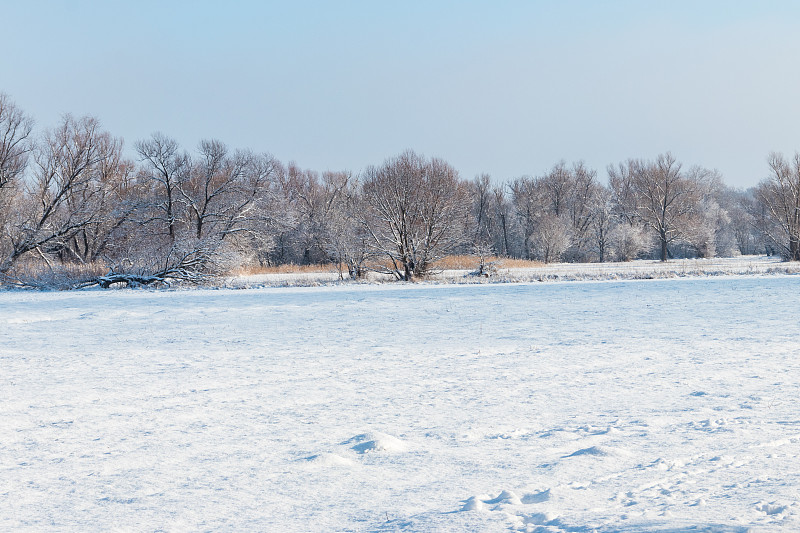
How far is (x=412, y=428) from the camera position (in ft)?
20.5

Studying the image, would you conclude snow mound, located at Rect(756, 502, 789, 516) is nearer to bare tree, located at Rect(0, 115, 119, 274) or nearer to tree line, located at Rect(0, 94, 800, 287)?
tree line, located at Rect(0, 94, 800, 287)

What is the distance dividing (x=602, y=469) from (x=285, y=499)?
2420mm

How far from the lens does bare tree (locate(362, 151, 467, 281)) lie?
31.5 meters

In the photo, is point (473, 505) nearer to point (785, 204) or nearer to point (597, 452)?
point (597, 452)

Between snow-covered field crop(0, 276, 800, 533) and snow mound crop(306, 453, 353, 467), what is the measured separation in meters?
0.02

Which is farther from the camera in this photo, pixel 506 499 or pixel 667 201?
pixel 667 201

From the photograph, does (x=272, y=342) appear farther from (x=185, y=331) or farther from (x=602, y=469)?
(x=602, y=469)

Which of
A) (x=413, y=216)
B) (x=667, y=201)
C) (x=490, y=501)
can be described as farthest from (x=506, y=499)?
(x=667, y=201)

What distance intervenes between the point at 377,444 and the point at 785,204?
178 feet

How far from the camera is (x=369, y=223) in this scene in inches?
1264

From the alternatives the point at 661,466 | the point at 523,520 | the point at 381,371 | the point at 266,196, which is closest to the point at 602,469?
the point at 661,466

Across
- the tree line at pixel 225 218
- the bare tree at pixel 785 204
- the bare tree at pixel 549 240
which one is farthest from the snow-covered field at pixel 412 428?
the bare tree at pixel 549 240

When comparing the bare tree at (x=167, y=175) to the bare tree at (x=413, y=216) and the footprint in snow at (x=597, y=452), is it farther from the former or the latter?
the footprint in snow at (x=597, y=452)

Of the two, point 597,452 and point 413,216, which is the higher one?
point 413,216
